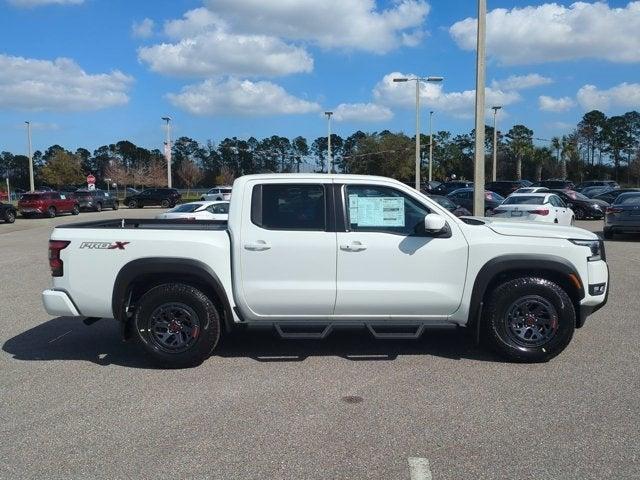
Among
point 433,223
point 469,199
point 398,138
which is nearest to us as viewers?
point 433,223

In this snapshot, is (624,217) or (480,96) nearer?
(480,96)

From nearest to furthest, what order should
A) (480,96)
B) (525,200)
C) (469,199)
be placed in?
(480,96) → (525,200) → (469,199)

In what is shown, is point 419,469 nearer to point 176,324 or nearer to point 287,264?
point 287,264

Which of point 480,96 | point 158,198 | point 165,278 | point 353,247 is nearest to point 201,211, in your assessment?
point 480,96

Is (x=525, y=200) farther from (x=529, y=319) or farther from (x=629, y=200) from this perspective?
(x=529, y=319)

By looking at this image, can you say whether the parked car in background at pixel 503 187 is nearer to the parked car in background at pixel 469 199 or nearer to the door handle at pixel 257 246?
the parked car in background at pixel 469 199

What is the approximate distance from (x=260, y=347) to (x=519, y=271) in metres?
2.84

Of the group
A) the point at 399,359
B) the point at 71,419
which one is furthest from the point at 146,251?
the point at 399,359

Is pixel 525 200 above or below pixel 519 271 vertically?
above

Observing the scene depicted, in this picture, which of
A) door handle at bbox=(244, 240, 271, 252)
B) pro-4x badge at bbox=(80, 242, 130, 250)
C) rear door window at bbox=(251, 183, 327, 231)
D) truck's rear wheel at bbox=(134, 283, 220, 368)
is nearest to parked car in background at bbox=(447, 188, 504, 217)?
rear door window at bbox=(251, 183, 327, 231)

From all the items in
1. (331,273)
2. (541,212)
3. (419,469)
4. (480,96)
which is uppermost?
(480,96)

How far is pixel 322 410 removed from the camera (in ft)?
15.3

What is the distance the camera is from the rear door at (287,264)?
18.3 feet

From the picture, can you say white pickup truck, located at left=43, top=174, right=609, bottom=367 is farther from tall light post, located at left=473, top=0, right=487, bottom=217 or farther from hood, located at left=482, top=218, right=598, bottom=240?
tall light post, located at left=473, top=0, right=487, bottom=217
